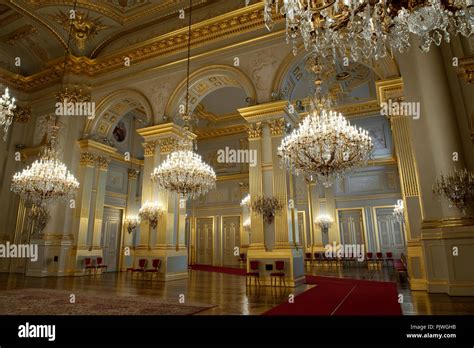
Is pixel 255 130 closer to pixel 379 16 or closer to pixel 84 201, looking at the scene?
pixel 379 16

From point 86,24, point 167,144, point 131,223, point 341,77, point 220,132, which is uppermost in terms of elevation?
point 86,24

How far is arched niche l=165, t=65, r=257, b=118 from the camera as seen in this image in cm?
956

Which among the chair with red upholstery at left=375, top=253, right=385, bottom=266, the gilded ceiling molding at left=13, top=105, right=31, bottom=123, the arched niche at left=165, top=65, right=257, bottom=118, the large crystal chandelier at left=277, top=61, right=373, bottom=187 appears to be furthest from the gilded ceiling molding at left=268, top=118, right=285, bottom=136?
the gilded ceiling molding at left=13, top=105, right=31, bottom=123

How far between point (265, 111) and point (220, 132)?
26.6 ft

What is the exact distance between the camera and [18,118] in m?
12.5

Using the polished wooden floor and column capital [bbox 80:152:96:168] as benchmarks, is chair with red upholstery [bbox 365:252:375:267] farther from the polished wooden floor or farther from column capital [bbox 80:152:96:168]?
column capital [bbox 80:152:96:168]

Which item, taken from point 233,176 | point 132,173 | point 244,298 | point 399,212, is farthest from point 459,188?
point 132,173

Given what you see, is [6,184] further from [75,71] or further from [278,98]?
[278,98]

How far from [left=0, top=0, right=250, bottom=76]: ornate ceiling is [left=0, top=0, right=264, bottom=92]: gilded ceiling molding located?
40 centimetres

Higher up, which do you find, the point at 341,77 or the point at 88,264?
the point at 341,77

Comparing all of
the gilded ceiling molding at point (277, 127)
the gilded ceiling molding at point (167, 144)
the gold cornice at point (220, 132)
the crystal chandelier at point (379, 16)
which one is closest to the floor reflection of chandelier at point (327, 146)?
the crystal chandelier at point (379, 16)

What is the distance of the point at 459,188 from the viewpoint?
5.53 metres

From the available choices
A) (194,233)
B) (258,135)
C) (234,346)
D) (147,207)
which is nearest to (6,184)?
(147,207)

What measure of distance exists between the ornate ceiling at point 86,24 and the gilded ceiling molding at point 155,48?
40 centimetres
